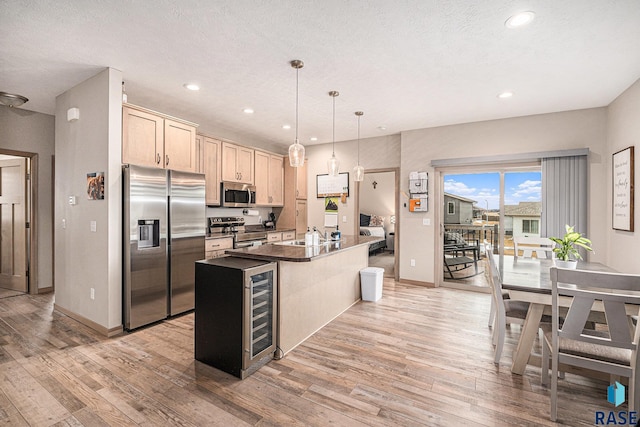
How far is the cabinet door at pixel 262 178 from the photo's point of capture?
5648 millimetres

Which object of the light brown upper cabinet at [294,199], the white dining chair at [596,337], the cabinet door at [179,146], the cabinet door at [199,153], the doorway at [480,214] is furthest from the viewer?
the light brown upper cabinet at [294,199]

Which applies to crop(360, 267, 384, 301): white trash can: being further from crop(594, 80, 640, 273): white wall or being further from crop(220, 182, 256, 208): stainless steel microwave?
crop(594, 80, 640, 273): white wall

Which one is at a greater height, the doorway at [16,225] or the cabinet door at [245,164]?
the cabinet door at [245,164]

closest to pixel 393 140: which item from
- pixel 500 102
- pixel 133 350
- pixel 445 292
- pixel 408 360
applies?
pixel 500 102

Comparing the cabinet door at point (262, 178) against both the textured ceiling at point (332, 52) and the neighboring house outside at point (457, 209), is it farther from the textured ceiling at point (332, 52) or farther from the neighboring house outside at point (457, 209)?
the neighboring house outside at point (457, 209)

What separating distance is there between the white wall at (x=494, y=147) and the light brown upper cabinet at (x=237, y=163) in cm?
277

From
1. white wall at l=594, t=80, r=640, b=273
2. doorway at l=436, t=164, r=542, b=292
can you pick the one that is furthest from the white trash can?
white wall at l=594, t=80, r=640, b=273

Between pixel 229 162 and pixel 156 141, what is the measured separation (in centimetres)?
147

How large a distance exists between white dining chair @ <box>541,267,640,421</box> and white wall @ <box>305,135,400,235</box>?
4124 millimetres

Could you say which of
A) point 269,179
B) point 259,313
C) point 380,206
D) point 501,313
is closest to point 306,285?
point 259,313

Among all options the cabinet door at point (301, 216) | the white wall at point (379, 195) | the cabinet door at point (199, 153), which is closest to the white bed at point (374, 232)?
the white wall at point (379, 195)

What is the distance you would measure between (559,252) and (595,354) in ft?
3.22

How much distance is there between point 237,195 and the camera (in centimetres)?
520

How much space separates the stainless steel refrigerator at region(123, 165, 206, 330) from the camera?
3162 millimetres
